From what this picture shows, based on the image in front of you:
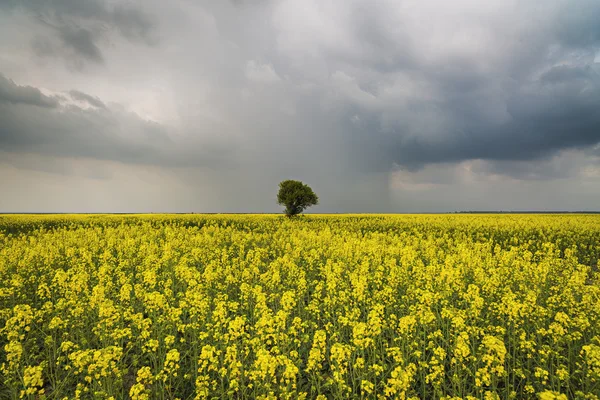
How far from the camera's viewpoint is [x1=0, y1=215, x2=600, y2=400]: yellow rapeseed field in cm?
596

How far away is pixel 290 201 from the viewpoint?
64375 millimetres

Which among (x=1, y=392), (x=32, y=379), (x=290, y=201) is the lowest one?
(x=1, y=392)

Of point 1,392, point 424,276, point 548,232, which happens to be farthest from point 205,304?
point 548,232

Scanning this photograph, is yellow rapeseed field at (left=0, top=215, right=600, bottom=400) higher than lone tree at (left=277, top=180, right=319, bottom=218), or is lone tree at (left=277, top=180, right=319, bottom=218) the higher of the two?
lone tree at (left=277, top=180, right=319, bottom=218)

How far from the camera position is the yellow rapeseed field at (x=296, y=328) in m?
5.96

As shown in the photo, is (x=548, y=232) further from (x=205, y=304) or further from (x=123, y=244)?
(x=123, y=244)

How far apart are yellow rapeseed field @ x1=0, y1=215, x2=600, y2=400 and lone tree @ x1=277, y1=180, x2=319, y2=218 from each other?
136ft

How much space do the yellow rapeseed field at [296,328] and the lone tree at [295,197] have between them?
41516 millimetres

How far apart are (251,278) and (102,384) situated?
740 cm

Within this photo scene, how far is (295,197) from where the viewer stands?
6406 cm

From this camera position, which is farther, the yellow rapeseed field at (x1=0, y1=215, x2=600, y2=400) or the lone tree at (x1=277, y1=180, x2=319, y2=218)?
the lone tree at (x1=277, y1=180, x2=319, y2=218)

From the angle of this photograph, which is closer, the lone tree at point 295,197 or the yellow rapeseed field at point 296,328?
the yellow rapeseed field at point 296,328

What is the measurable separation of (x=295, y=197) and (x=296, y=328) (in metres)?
55.4

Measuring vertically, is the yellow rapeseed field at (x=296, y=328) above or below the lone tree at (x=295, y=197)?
below
